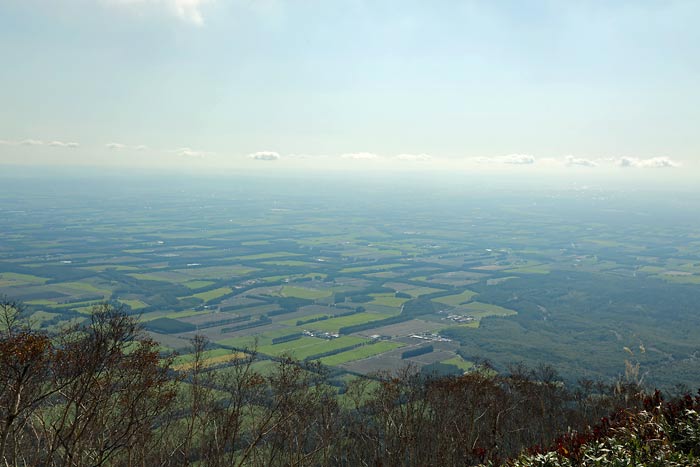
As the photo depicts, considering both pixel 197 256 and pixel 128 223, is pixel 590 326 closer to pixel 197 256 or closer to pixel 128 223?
pixel 197 256

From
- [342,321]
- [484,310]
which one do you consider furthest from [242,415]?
[484,310]

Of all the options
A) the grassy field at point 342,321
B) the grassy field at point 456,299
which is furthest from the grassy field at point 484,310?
the grassy field at point 342,321

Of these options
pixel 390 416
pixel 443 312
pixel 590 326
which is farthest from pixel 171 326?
pixel 590 326

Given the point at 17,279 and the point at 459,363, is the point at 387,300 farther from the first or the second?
the point at 17,279

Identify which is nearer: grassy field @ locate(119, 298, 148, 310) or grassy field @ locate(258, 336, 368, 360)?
grassy field @ locate(258, 336, 368, 360)

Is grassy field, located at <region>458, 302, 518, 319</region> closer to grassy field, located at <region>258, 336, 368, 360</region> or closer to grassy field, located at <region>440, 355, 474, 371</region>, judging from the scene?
grassy field, located at <region>440, 355, 474, 371</region>

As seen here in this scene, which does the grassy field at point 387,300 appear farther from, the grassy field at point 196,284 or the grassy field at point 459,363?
the grassy field at point 196,284

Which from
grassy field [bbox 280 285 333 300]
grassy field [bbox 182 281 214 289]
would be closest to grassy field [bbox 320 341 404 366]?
grassy field [bbox 280 285 333 300]

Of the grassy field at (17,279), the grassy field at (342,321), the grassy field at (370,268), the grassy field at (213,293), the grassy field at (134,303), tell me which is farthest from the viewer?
the grassy field at (370,268)
